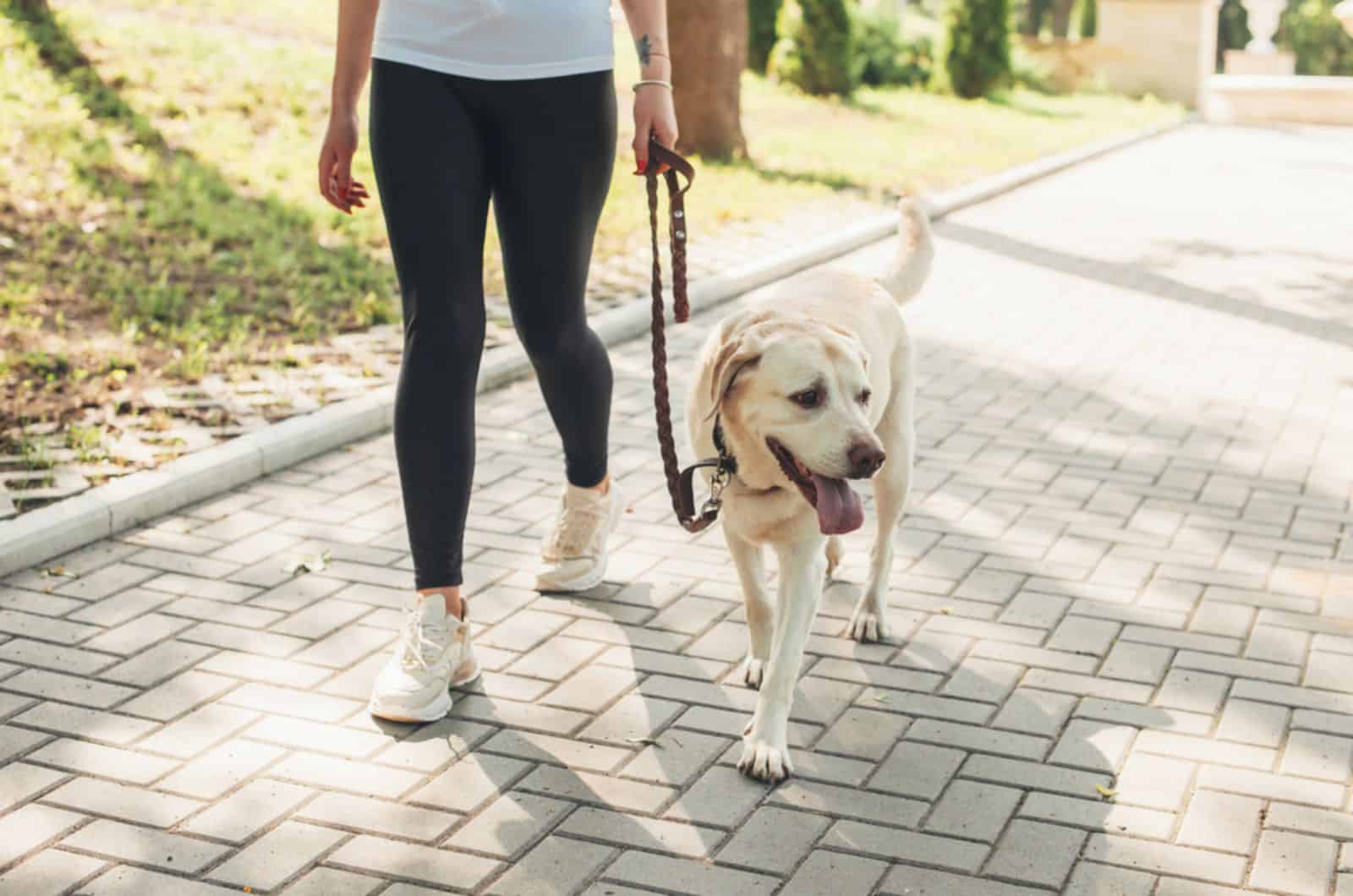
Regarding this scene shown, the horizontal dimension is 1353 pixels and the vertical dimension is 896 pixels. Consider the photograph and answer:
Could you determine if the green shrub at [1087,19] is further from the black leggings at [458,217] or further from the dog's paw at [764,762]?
the dog's paw at [764,762]

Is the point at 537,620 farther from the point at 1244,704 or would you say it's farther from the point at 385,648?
the point at 1244,704

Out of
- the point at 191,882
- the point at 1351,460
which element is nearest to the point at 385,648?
the point at 191,882

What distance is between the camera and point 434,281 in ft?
12.3

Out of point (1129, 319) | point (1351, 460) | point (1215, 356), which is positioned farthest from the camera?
point (1129, 319)

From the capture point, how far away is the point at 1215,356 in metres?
7.91

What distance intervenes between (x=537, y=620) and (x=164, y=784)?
1265 mm

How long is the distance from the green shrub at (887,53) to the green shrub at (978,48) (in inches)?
28.2

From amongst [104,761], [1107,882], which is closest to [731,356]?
[1107,882]

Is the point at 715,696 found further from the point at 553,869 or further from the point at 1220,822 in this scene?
the point at 1220,822

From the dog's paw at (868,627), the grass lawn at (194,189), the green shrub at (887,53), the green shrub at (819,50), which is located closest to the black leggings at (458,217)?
the dog's paw at (868,627)

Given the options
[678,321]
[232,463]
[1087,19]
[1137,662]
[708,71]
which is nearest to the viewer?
[678,321]

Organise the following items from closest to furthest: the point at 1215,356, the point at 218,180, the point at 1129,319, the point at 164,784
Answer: the point at 164,784 < the point at 1215,356 < the point at 1129,319 < the point at 218,180

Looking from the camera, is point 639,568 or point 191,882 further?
point 639,568

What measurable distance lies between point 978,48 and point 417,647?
2072cm
